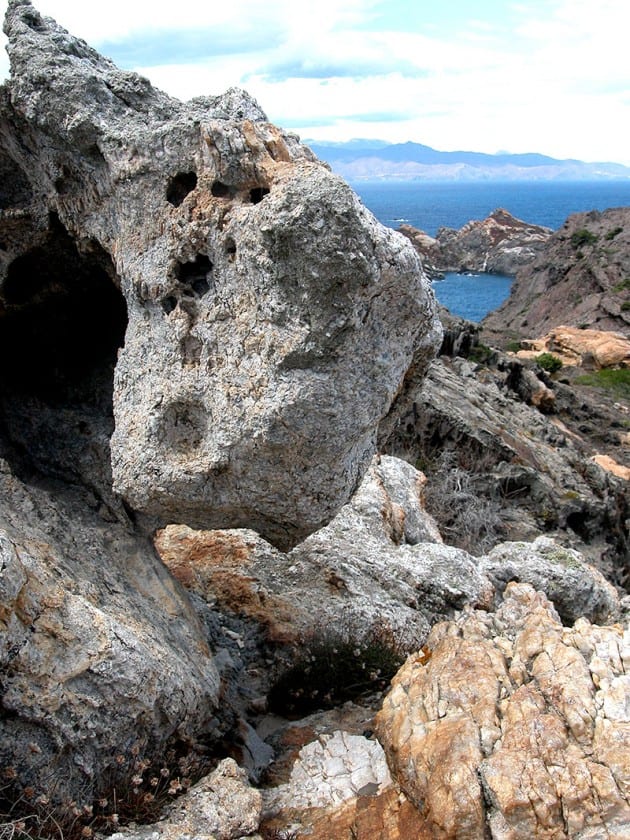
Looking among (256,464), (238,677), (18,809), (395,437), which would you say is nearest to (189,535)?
(238,677)

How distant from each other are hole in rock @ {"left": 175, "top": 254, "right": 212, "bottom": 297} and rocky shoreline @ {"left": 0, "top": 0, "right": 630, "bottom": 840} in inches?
0.6

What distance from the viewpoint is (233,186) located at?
186 inches

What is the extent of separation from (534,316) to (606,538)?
38658mm

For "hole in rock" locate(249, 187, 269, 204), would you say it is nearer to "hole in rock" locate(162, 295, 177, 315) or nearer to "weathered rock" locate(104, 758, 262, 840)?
"hole in rock" locate(162, 295, 177, 315)

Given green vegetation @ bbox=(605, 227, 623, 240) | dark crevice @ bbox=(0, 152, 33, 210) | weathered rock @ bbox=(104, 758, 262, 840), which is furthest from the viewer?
green vegetation @ bbox=(605, 227, 623, 240)

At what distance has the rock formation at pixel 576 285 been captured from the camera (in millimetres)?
43156

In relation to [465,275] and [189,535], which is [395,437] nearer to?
[189,535]

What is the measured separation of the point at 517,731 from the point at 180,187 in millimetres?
3917

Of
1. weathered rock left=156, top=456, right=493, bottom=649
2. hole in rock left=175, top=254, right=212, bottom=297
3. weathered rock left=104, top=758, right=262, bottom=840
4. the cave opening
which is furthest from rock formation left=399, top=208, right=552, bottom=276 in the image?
weathered rock left=104, top=758, right=262, bottom=840

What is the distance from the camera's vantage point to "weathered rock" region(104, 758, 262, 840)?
14.0 ft

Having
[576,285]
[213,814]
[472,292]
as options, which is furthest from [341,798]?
[472,292]

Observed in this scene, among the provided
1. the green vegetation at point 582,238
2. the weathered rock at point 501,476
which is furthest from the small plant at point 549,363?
the green vegetation at point 582,238

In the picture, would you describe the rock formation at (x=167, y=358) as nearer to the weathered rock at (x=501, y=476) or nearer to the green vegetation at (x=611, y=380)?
the weathered rock at (x=501, y=476)

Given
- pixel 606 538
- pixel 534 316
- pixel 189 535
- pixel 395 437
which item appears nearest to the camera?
pixel 189 535
